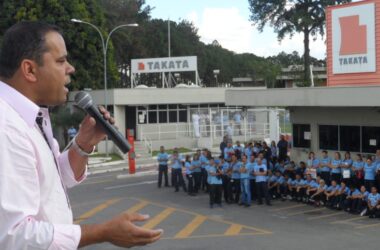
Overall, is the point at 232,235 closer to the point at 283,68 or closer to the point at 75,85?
the point at 75,85

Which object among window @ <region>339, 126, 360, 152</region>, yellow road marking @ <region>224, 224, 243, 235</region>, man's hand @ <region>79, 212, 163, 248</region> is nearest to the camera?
man's hand @ <region>79, 212, 163, 248</region>

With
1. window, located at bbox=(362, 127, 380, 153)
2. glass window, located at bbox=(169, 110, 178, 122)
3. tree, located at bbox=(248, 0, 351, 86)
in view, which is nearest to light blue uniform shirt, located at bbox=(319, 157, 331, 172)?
window, located at bbox=(362, 127, 380, 153)

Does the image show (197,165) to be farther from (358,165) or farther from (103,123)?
(103,123)

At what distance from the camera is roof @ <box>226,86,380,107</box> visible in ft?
55.3

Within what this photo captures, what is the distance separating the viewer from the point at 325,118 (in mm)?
21578

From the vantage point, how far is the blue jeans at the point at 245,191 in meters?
18.0

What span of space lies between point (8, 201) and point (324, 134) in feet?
68.5

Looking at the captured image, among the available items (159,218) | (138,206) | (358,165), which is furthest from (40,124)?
(138,206)

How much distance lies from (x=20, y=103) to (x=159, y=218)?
14314mm

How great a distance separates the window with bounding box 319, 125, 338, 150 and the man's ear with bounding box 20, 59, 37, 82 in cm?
1995

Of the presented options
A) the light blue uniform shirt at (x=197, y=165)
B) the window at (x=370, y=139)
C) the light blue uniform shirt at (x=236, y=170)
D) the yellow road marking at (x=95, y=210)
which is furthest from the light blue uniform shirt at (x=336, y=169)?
the yellow road marking at (x=95, y=210)

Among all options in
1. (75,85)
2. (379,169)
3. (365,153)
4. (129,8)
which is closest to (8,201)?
(379,169)

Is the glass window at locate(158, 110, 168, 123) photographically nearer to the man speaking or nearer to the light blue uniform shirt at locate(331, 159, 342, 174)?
the light blue uniform shirt at locate(331, 159, 342, 174)

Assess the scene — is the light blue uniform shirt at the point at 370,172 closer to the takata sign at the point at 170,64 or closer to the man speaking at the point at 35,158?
the man speaking at the point at 35,158
